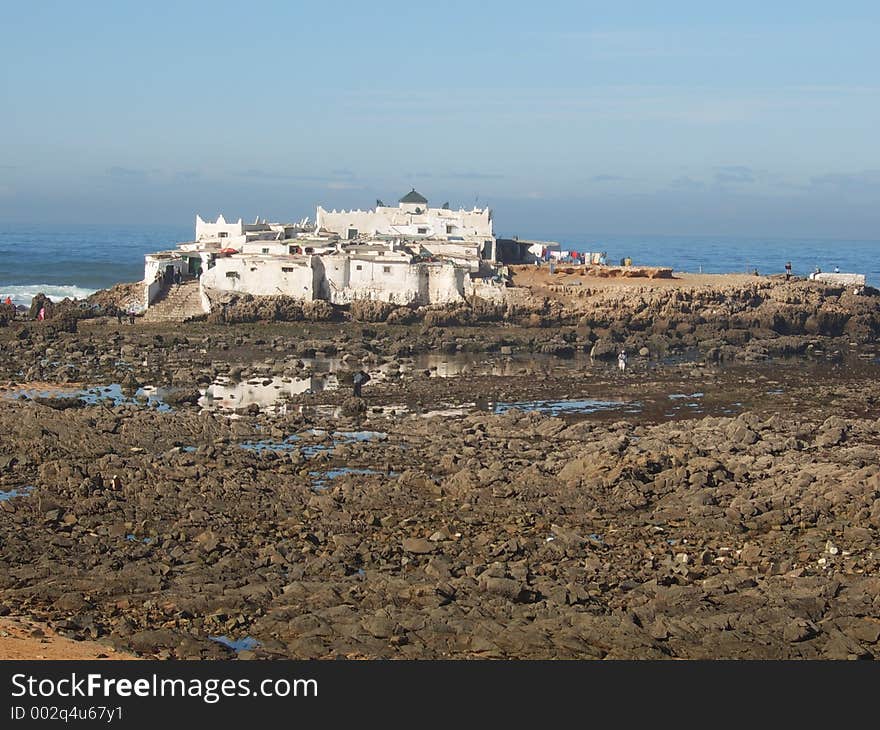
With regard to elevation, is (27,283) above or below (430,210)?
below

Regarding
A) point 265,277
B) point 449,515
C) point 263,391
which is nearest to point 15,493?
point 449,515

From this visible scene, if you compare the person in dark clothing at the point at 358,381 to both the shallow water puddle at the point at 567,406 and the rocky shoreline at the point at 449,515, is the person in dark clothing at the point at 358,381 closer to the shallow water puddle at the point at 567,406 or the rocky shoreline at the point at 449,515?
the rocky shoreline at the point at 449,515

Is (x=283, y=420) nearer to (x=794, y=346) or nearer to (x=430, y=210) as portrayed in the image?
(x=794, y=346)

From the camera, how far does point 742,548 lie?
62.8ft

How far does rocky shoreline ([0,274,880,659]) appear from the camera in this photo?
15453 millimetres

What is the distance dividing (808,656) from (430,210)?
162ft

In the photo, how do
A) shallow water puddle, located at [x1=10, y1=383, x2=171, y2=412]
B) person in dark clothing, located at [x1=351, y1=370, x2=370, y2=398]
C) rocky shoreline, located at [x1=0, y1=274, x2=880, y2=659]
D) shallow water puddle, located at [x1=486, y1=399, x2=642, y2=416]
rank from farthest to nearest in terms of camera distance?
person in dark clothing, located at [x1=351, y1=370, x2=370, y2=398] → shallow water puddle, located at [x1=10, y1=383, x2=171, y2=412] → shallow water puddle, located at [x1=486, y1=399, x2=642, y2=416] → rocky shoreline, located at [x1=0, y1=274, x2=880, y2=659]

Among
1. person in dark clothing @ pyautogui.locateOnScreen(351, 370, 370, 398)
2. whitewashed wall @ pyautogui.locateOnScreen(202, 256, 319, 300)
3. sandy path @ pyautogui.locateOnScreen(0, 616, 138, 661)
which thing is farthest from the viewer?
whitewashed wall @ pyautogui.locateOnScreen(202, 256, 319, 300)

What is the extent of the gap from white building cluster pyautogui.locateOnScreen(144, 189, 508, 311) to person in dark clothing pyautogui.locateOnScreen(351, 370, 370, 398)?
47.5 ft

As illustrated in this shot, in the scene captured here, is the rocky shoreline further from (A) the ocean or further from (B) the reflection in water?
(A) the ocean

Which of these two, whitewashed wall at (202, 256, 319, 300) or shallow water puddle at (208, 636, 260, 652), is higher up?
whitewashed wall at (202, 256, 319, 300)

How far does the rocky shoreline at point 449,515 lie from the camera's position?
608 inches

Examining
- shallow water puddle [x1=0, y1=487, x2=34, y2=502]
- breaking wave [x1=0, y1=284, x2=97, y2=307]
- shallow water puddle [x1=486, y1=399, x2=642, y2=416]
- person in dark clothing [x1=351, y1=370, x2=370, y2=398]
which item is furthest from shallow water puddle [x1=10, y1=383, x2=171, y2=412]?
breaking wave [x1=0, y1=284, x2=97, y2=307]

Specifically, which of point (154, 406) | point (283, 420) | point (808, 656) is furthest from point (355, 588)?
point (154, 406)
